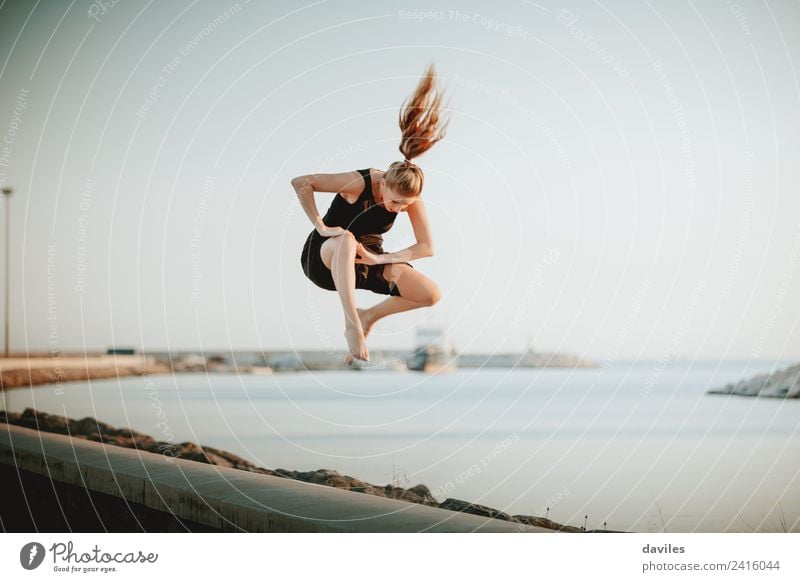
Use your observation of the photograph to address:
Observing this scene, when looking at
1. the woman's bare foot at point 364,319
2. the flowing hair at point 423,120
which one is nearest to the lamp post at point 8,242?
the woman's bare foot at point 364,319

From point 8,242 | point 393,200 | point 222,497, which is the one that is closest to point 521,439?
point 8,242

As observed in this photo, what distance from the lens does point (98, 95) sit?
25.3 feet

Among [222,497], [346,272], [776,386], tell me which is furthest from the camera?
[776,386]

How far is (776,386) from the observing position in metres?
17.7

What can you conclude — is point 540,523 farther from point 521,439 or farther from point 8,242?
point 521,439

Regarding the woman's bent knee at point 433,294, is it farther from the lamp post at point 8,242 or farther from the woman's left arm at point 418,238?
the lamp post at point 8,242

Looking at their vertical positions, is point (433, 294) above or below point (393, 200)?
below

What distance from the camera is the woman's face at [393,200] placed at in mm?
4656

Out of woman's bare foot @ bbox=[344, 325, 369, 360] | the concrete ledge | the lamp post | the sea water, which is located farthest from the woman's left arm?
the lamp post

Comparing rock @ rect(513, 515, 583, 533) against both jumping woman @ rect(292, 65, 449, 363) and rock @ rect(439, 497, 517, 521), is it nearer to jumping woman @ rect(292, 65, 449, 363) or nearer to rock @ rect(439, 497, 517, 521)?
rock @ rect(439, 497, 517, 521)

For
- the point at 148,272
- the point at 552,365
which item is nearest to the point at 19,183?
the point at 148,272

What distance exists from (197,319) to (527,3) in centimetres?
377
